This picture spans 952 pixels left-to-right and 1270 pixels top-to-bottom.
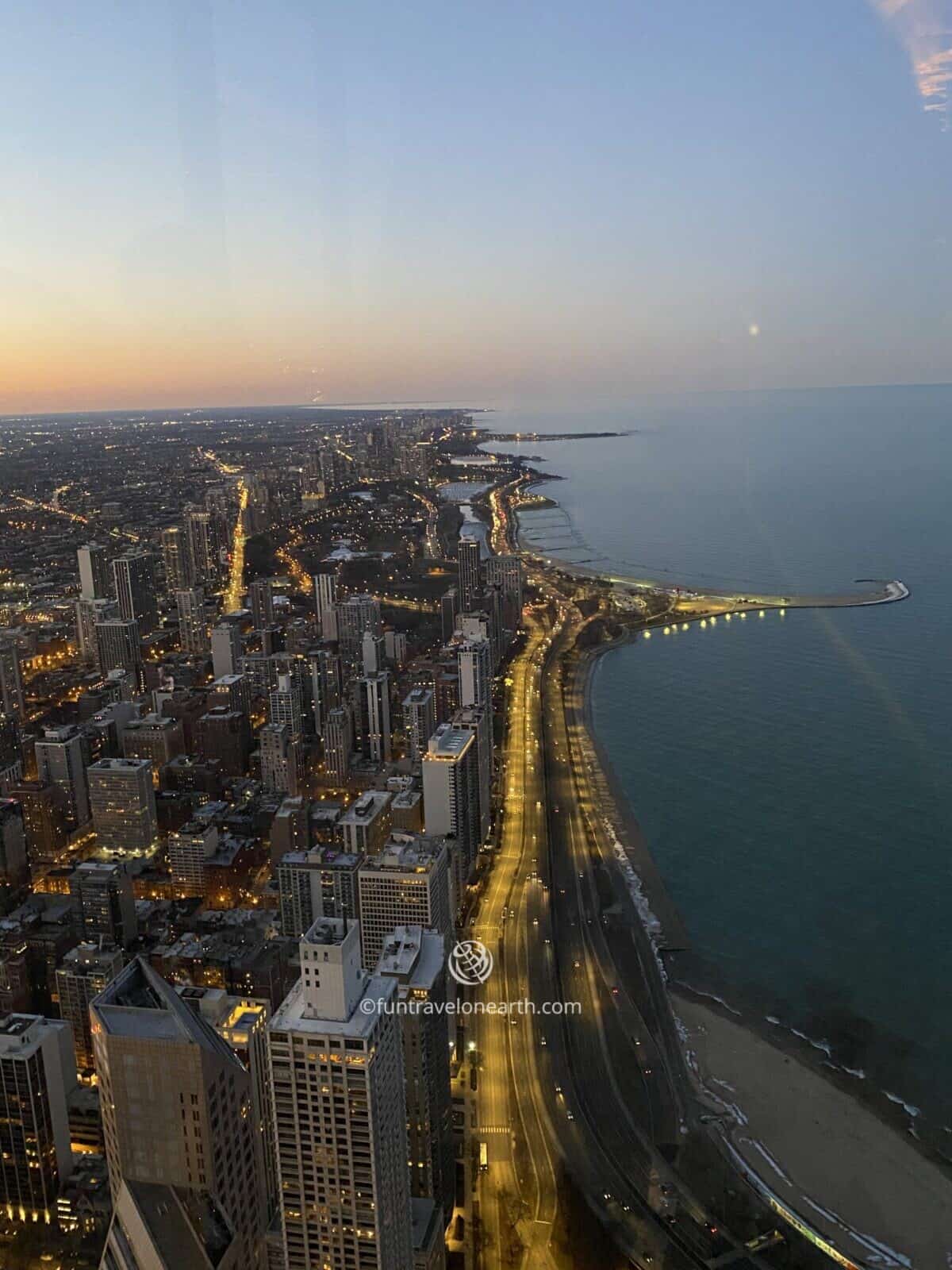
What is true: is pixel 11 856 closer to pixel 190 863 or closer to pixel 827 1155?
pixel 190 863

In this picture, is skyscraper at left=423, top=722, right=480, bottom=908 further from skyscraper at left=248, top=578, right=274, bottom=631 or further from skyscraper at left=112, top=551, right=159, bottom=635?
skyscraper at left=112, top=551, right=159, bottom=635

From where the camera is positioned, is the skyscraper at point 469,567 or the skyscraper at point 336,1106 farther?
the skyscraper at point 469,567

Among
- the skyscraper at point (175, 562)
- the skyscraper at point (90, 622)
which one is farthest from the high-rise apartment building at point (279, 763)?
the skyscraper at point (175, 562)

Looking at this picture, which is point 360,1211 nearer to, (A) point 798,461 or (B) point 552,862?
(B) point 552,862

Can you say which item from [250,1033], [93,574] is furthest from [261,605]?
[250,1033]

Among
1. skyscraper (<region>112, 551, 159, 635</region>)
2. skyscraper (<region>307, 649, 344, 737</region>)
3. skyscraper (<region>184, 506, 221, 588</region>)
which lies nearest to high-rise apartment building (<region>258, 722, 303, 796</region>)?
skyscraper (<region>307, 649, 344, 737</region>)

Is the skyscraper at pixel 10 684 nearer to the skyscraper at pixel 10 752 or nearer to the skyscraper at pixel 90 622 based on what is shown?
the skyscraper at pixel 10 752
